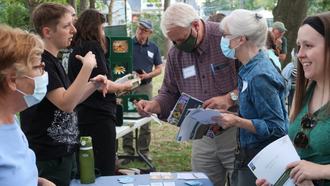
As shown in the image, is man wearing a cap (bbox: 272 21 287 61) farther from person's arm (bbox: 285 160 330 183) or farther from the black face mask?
person's arm (bbox: 285 160 330 183)

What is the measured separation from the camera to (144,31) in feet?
17.1

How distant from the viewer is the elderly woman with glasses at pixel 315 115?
3.87 feet

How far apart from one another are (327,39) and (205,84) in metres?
1.08

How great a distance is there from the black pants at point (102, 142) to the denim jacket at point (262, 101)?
50.6 inches

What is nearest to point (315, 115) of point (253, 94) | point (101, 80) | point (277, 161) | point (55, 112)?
point (277, 161)

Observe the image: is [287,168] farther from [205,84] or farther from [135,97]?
[135,97]

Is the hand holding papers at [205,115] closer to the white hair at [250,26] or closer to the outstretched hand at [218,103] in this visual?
the outstretched hand at [218,103]

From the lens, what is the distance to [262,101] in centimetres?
161

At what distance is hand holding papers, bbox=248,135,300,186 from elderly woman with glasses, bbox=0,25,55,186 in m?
1.03

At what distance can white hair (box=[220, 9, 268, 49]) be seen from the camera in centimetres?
176

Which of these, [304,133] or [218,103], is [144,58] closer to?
[218,103]

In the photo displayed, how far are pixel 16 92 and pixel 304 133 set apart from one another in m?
1.26

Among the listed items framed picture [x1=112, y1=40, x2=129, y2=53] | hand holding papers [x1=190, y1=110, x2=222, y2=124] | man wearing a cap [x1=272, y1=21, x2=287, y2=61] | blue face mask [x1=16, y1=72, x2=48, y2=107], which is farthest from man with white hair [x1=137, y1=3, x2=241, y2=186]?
man wearing a cap [x1=272, y1=21, x2=287, y2=61]

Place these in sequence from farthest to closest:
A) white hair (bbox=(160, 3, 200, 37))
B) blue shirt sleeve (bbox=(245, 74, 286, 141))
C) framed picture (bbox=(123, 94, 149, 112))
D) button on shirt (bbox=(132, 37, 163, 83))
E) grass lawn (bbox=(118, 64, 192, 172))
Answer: button on shirt (bbox=(132, 37, 163, 83))
grass lawn (bbox=(118, 64, 192, 172))
framed picture (bbox=(123, 94, 149, 112))
white hair (bbox=(160, 3, 200, 37))
blue shirt sleeve (bbox=(245, 74, 286, 141))
